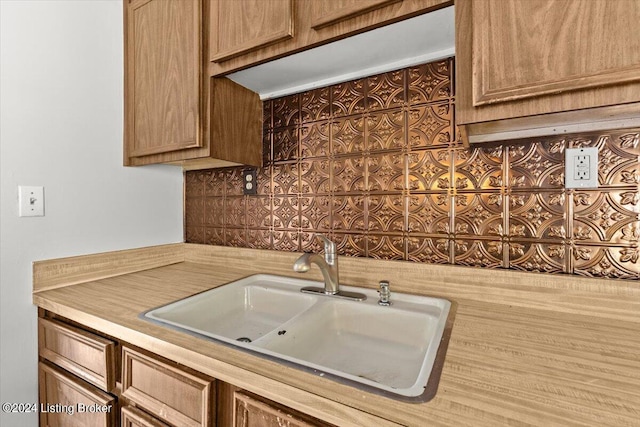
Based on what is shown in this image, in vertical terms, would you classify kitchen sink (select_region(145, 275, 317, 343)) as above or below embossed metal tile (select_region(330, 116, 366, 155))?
below

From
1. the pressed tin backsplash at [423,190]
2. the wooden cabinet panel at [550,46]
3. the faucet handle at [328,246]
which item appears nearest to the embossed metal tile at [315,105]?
the pressed tin backsplash at [423,190]

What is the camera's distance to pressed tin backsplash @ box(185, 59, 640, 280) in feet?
2.73

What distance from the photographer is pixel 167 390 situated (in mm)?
723

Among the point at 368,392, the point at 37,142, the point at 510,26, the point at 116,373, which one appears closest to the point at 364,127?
the point at 510,26

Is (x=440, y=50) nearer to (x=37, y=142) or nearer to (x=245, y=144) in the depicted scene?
(x=245, y=144)

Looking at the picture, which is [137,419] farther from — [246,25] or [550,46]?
[550,46]

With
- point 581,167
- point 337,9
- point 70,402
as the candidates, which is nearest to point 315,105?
point 337,9

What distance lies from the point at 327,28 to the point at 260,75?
0.41 meters

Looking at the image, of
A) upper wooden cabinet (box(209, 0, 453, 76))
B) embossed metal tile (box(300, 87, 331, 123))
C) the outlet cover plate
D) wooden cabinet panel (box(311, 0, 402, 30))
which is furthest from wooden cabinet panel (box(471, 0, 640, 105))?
the outlet cover plate

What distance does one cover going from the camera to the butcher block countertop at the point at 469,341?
1.51 feet

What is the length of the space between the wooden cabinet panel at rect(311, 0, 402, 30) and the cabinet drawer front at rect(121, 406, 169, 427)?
1136mm

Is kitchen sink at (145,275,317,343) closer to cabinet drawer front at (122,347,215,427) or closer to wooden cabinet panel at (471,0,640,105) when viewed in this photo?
cabinet drawer front at (122,347,215,427)

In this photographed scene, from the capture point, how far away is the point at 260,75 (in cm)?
118

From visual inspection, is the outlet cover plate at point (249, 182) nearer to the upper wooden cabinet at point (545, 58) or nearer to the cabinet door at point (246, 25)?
the cabinet door at point (246, 25)
